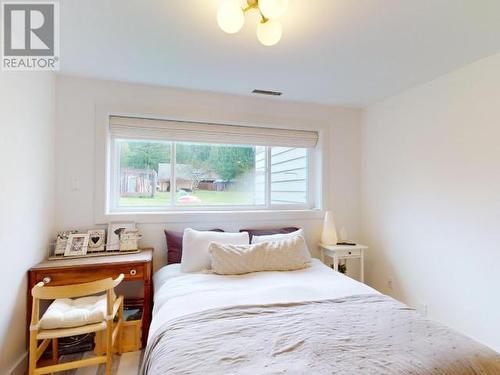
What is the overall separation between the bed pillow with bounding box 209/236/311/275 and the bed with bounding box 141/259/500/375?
32 centimetres

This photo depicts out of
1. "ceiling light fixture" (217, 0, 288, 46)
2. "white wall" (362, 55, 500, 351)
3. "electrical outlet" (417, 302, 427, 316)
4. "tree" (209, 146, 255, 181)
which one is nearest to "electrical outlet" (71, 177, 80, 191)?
"tree" (209, 146, 255, 181)

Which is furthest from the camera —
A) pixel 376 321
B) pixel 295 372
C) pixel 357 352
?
pixel 376 321

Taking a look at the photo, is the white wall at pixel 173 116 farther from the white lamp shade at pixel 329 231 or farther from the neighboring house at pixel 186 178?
the neighboring house at pixel 186 178

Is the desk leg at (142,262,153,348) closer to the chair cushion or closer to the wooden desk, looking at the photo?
the wooden desk

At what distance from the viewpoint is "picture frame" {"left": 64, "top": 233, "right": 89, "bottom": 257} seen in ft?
7.30

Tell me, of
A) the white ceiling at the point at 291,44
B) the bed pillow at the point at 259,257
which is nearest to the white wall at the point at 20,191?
the white ceiling at the point at 291,44

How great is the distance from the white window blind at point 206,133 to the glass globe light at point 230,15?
5.10 ft

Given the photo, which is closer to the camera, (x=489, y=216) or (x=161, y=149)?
(x=489, y=216)

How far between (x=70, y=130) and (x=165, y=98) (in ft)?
2.86

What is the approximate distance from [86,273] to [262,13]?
2.08 m

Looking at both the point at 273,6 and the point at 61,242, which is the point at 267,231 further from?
the point at 273,6

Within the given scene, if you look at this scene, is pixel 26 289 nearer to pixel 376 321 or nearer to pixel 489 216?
pixel 376 321

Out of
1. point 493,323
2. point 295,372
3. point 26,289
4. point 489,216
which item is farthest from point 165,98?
point 493,323

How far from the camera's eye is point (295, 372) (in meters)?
1.03
